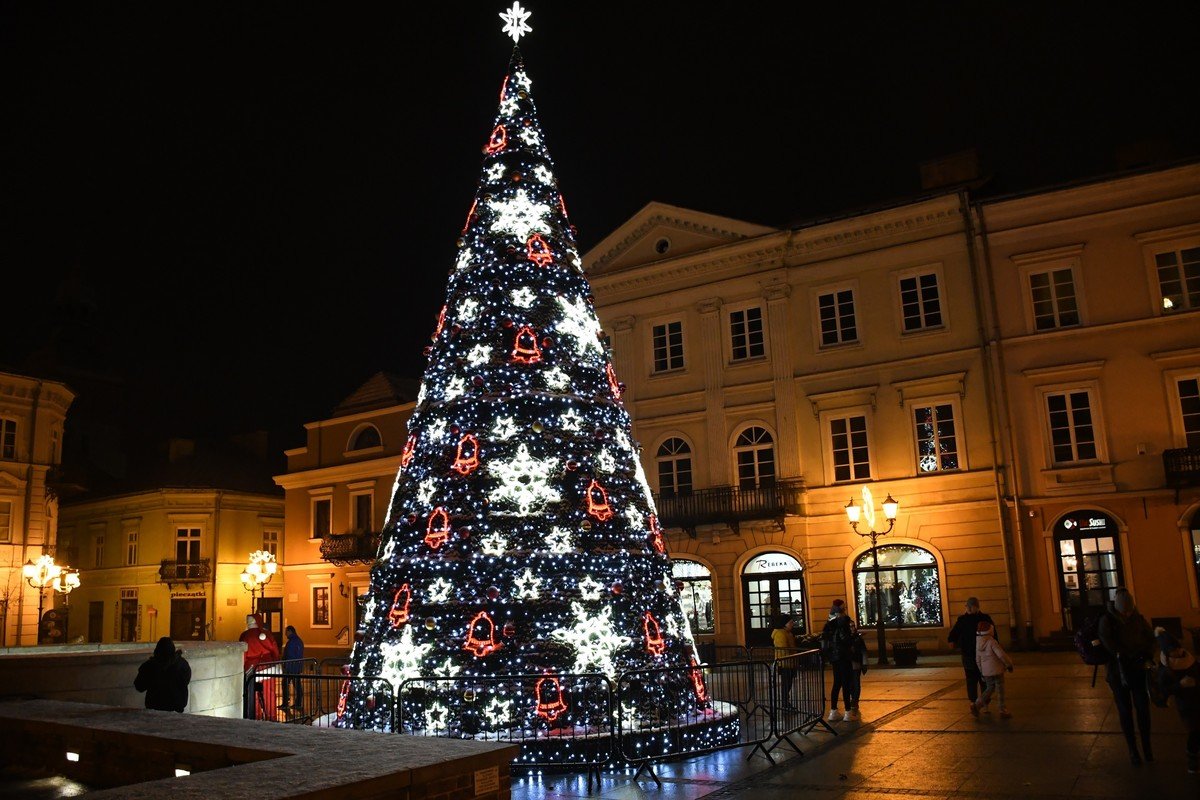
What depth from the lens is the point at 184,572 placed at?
41406mm

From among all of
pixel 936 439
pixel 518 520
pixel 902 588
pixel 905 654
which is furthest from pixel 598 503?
pixel 936 439

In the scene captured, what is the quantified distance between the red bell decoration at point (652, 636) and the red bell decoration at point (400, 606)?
2.60 metres

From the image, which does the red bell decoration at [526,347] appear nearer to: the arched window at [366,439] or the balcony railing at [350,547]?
the balcony railing at [350,547]

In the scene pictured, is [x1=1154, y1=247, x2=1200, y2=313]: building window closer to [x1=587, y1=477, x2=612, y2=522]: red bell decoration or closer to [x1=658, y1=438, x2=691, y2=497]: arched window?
[x1=658, y1=438, x2=691, y2=497]: arched window

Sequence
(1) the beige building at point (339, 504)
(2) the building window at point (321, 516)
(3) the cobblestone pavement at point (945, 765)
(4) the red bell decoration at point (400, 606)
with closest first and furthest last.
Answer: (3) the cobblestone pavement at point (945, 765) → (4) the red bell decoration at point (400, 606) → (1) the beige building at point (339, 504) → (2) the building window at point (321, 516)

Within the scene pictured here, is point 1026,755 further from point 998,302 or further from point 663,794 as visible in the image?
point 998,302

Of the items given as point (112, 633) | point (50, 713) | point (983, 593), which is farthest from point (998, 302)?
point (112, 633)

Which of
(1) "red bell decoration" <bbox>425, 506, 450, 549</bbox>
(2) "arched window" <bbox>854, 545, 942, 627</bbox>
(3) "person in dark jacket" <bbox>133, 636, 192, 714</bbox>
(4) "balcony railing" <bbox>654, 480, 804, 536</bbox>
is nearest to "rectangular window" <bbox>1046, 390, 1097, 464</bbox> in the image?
(2) "arched window" <bbox>854, 545, 942, 627</bbox>

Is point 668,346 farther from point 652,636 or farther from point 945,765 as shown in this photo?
point 945,765

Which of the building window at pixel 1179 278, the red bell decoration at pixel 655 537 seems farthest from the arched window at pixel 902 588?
the red bell decoration at pixel 655 537

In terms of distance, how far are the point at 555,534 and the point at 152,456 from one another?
4810cm

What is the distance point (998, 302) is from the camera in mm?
25672

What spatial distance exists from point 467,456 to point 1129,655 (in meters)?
6.93

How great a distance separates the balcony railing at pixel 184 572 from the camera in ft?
136
